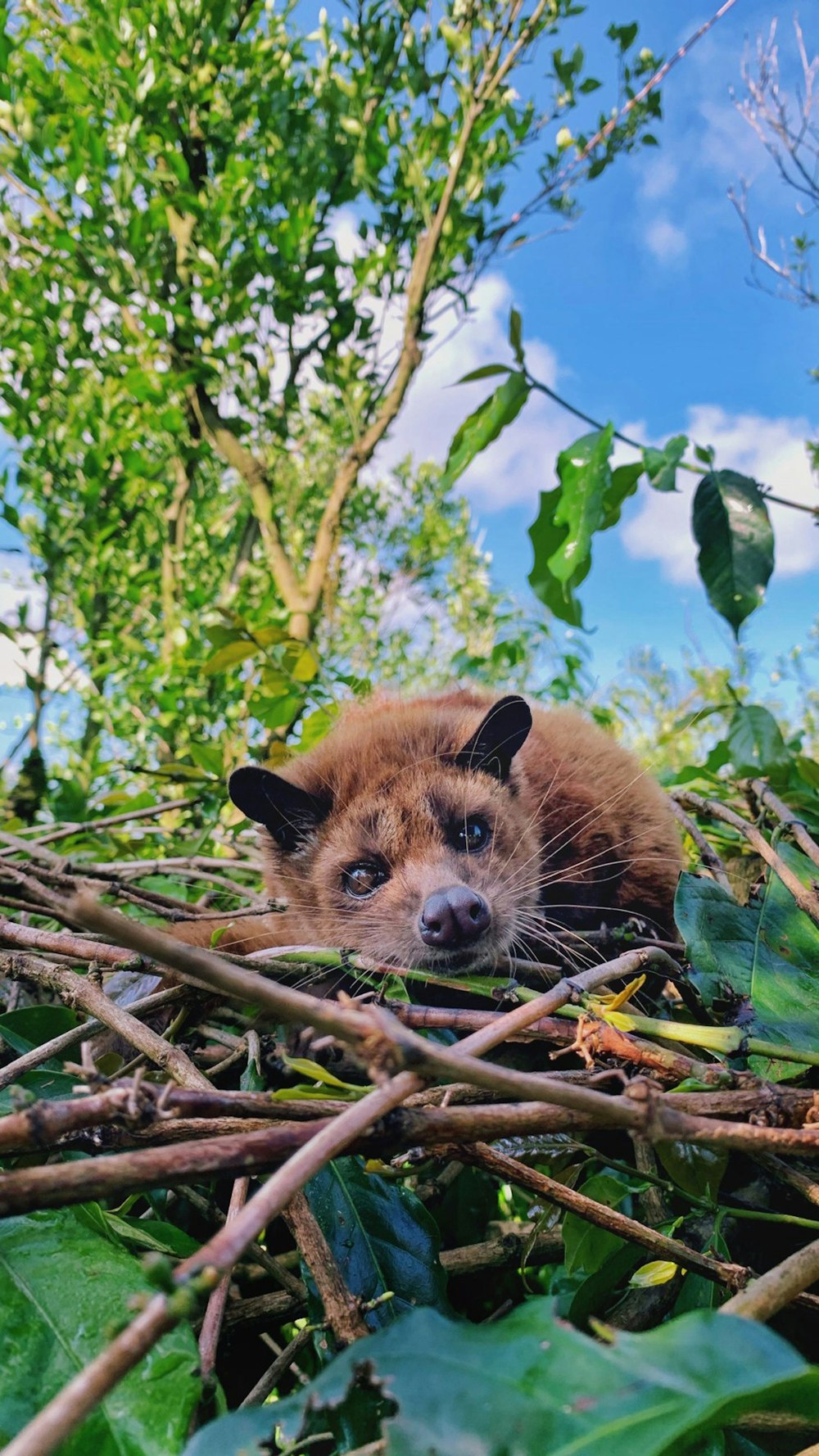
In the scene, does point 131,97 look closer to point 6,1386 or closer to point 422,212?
point 422,212

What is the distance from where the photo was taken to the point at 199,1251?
687mm

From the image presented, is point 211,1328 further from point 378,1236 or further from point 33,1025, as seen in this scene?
point 33,1025

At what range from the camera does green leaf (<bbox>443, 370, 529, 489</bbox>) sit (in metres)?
2.88

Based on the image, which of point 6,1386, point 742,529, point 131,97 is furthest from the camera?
point 131,97

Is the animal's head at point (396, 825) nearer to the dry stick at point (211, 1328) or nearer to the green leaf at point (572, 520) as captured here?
the green leaf at point (572, 520)

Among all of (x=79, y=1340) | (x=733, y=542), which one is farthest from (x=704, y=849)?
(x=79, y=1340)

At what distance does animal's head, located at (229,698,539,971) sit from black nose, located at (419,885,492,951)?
4.8 inches

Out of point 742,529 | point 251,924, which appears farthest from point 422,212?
point 251,924

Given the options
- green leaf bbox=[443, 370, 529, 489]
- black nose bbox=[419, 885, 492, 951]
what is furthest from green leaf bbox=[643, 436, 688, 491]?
black nose bbox=[419, 885, 492, 951]

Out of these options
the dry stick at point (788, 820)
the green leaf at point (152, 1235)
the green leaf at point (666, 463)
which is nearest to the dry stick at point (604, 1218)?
the green leaf at point (152, 1235)

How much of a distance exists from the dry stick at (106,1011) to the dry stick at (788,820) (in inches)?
54.3

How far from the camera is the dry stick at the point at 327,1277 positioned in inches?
39.6

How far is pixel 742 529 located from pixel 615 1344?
237 centimetres

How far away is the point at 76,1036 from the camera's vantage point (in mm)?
1333
